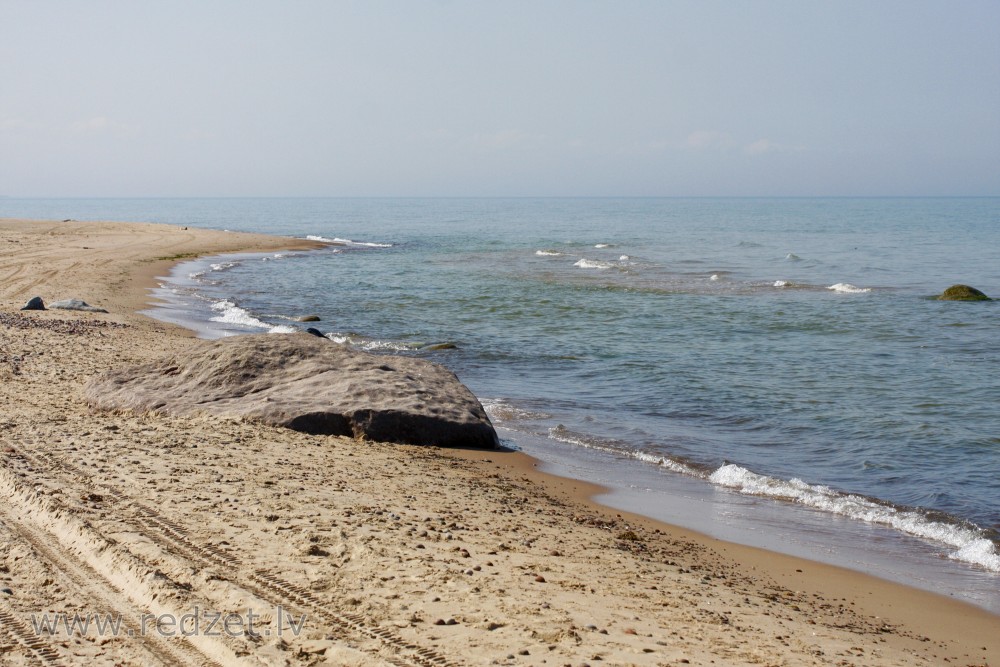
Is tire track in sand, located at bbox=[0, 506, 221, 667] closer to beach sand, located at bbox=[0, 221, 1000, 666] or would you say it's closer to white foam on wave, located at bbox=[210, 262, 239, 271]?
beach sand, located at bbox=[0, 221, 1000, 666]

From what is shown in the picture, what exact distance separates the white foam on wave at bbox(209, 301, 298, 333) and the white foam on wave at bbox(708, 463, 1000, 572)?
1165 centimetres

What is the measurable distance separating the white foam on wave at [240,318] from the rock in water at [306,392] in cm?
819

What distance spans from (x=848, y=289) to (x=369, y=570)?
90.6 feet

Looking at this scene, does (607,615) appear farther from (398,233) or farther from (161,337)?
(398,233)

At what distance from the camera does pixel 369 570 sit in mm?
5129

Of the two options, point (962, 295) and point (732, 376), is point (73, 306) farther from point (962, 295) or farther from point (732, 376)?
point (962, 295)

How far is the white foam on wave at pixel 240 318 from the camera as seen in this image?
1973 cm

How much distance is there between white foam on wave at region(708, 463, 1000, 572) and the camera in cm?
753

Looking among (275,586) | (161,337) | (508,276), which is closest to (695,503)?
(275,586)

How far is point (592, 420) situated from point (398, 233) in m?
60.6

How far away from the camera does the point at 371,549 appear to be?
17.9ft

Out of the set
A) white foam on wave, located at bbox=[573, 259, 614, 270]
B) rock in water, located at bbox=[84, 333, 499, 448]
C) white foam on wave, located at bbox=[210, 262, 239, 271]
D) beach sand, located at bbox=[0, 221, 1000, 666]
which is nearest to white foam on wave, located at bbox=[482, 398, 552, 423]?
rock in water, located at bbox=[84, 333, 499, 448]

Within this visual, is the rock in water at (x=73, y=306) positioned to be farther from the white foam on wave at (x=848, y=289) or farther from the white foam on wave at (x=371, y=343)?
the white foam on wave at (x=848, y=289)

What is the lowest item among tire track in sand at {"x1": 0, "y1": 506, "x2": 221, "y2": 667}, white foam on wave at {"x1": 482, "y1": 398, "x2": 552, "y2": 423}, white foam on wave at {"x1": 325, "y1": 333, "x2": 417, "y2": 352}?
white foam on wave at {"x1": 482, "y1": 398, "x2": 552, "y2": 423}
